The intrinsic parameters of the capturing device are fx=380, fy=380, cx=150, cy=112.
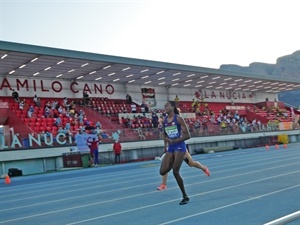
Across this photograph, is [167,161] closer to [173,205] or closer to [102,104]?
[173,205]

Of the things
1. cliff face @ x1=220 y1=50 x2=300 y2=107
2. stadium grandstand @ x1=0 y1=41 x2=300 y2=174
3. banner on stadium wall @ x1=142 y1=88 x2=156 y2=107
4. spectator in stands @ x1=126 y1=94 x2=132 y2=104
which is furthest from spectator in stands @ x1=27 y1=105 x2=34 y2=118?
cliff face @ x1=220 y1=50 x2=300 y2=107

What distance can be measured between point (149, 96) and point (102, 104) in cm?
752

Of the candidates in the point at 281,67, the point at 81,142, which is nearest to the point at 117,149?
the point at 81,142

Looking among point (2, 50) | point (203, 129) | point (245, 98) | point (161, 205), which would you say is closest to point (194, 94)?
point (245, 98)

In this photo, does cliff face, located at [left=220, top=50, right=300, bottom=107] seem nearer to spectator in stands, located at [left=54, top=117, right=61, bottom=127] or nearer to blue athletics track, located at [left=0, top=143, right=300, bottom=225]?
spectator in stands, located at [left=54, top=117, right=61, bottom=127]

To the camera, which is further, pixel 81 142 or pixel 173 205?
pixel 81 142

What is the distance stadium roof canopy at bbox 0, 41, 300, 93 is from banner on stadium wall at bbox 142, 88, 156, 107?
61 centimetres

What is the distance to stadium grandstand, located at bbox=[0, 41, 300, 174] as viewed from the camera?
2119 cm

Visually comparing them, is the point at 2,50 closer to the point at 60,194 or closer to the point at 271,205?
the point at 60,194

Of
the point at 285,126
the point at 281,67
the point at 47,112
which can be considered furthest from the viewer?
the point at 281,67

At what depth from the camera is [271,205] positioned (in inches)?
232

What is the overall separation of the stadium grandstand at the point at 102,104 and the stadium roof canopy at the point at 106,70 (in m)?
0.06

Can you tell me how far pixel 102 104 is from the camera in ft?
104

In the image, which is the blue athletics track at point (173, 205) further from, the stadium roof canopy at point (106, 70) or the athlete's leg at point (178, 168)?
the stadium roof canopy at point (106, 70)
